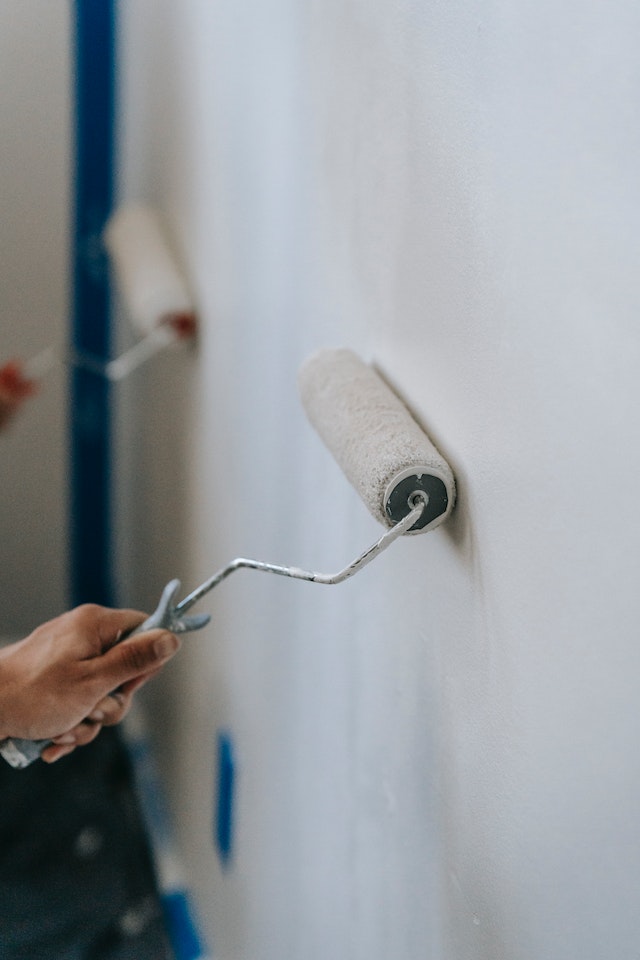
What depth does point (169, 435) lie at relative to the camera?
4.92 feet

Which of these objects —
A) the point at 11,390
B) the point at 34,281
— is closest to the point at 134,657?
the point at 11,390

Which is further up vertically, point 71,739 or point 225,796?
point 71,739

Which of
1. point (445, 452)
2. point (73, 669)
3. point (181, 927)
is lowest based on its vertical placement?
point (181, 927)

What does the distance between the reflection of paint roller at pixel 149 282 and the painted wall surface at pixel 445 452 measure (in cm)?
7

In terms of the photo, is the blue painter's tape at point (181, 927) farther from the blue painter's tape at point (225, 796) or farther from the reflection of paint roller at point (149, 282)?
the reflection of paint roller at point (149, 282)

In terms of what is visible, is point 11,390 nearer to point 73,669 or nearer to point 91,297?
point 91,297

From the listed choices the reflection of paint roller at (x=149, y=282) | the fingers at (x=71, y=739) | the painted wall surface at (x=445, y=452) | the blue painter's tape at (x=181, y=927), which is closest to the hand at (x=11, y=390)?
the reflection of paint roller at (x=149, y=282)

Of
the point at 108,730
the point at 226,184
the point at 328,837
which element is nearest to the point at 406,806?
the point at 328,837

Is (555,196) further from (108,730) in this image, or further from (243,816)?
(108,730)

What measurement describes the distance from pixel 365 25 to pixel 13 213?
46.3 inches

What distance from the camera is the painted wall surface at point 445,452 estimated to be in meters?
0.46

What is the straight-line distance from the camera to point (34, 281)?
6.01ft

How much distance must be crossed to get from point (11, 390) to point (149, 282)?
0.40 m

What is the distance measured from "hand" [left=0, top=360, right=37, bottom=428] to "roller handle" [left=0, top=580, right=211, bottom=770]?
A: 93cm
